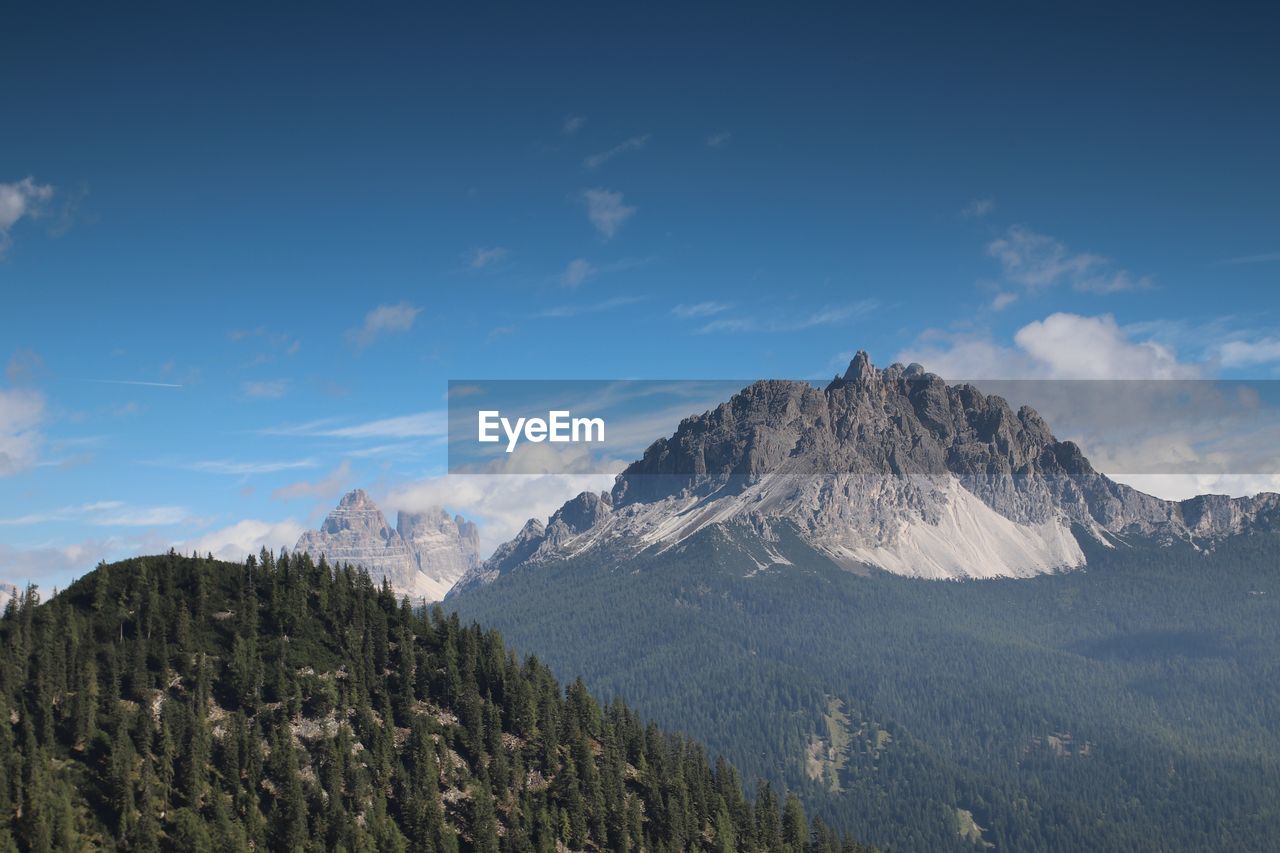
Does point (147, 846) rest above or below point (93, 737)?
below

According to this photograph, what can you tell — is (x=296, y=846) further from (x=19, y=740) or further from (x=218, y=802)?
(x=19, y=740)

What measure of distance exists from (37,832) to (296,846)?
3651 centimetres

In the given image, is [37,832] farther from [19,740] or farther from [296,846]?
[296,846]

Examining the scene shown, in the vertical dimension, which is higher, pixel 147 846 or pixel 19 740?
pixel 19 740

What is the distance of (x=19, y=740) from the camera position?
19488 centimetres

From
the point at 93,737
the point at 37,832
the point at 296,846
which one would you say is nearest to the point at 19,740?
the point at 93,737

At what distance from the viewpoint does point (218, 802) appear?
19738cm

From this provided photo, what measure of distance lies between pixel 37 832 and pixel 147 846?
48.1 ft

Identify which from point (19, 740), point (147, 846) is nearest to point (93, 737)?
point (19, 740)

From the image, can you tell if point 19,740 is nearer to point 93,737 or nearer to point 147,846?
point 93,737

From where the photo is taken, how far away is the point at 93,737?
655 ft

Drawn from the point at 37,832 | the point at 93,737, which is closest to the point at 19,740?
the point at 93,737

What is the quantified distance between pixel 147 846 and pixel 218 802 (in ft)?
46.3

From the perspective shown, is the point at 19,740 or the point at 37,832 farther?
the point at 19,740
